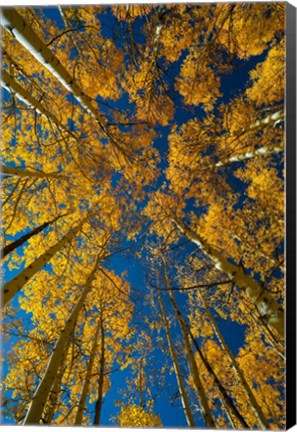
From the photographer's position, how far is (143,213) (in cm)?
212

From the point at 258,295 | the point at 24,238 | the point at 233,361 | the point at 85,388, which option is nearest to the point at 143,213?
the point at 24,238

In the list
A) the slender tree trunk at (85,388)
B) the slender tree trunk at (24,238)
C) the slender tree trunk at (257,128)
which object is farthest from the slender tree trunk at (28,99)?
the slender tree trunk at (85,388)

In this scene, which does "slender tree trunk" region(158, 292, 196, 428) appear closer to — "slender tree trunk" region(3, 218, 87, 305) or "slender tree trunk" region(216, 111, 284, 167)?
"slender tree trunk" region(3, 218, 87, 305)

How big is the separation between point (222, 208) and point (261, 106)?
74cm

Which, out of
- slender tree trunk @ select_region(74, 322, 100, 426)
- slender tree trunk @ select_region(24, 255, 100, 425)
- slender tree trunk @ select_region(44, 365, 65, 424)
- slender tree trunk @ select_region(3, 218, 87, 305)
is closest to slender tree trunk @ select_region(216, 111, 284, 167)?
slender tree trunk @ select_region(3, 218, 87, 305)

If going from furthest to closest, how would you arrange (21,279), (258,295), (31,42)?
1. (21,279)
2. (31,42)
3. (258,295)

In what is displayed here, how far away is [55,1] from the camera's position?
197 cm

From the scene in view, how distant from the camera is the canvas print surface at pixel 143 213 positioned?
1.73m

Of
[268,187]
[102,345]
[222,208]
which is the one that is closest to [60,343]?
[102,345]

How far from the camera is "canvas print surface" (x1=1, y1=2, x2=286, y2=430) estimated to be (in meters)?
1.73

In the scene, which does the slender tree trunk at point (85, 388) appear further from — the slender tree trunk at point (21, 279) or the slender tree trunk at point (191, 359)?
the slender tree trunk at point (21, 279)

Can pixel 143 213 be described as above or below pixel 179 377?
above

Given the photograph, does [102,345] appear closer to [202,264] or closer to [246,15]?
[202,264]

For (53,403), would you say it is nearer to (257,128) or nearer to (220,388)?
(220,388)
